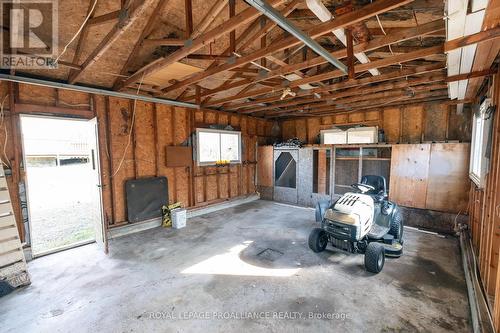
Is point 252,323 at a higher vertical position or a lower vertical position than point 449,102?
lower

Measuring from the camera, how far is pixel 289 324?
1925 mm

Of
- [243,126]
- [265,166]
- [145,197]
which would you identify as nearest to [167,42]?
[145,197]

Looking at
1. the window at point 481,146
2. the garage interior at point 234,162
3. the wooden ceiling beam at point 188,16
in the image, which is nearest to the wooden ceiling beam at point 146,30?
the garage interior at point 234,162

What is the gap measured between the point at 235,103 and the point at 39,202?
19.9ft

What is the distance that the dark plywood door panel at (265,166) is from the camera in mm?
6828

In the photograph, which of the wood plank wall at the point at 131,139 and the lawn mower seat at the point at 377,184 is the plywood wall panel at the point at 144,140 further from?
the lawn mower seat at the point at 377,184

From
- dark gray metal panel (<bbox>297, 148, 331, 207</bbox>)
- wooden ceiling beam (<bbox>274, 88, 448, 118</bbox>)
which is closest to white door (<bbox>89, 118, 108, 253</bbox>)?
dark gray metal panel (<bbox>297, 148, 331, 207</bbox>)

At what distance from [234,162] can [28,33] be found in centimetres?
459

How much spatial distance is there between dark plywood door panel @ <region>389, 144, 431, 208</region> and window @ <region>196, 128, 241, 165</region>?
394 centimetres

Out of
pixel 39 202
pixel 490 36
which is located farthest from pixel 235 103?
pixel 39 202

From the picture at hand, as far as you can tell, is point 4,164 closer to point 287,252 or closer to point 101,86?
point 101,86

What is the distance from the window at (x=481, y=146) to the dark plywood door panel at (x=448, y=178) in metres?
0.23

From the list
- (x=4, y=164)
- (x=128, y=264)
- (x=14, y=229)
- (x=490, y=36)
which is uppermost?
(x=490, y=36)

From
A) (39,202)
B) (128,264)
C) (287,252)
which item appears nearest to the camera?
(128,264)
